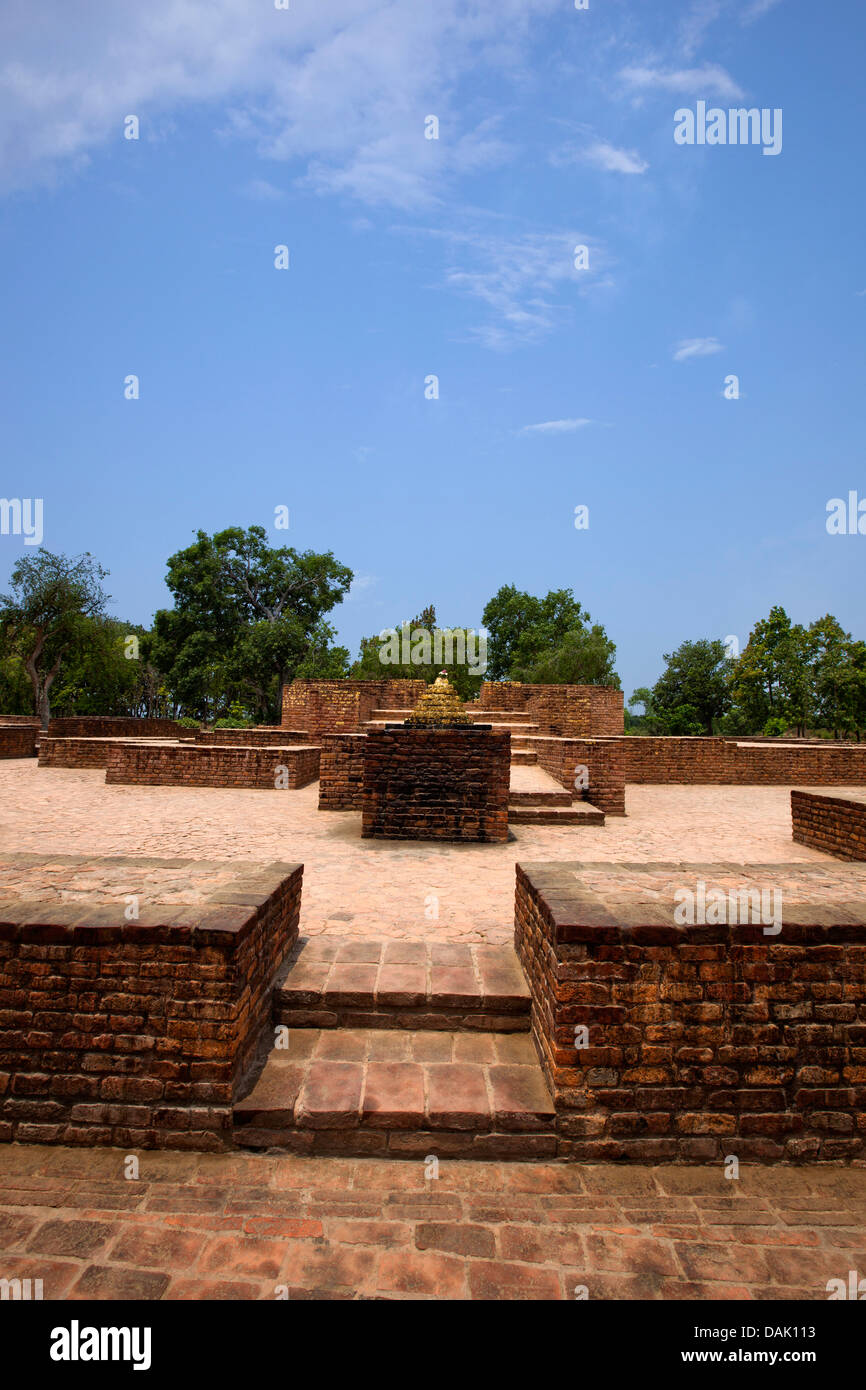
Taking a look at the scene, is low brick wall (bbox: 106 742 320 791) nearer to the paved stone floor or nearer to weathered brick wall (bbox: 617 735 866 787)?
the paved stone floor

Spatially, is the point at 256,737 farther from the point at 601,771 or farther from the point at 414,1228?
the point at 414,1228

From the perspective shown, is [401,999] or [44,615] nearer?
[401,999]

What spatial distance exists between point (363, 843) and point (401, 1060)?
3.50m

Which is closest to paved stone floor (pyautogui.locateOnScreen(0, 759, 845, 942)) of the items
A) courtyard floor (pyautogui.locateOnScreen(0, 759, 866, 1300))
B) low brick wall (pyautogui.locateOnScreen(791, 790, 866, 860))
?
low brick wall (pyautogui.locateOnScreen(791, 790, 866, 860))

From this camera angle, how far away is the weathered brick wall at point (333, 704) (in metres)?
14.3

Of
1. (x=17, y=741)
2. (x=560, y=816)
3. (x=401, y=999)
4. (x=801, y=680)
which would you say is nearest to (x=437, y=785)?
(x=560, y=816)

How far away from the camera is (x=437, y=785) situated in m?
6.62

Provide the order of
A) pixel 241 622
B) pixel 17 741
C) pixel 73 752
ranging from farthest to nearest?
pixel 241 622 → pixel 17 741 → pixel 73 752

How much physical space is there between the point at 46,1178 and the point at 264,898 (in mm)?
1166

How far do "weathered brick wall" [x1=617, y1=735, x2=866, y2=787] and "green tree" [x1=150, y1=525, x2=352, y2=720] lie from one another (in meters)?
17.7

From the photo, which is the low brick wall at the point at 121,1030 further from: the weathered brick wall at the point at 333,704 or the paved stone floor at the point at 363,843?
the weathered brick wall at the point at 333,704

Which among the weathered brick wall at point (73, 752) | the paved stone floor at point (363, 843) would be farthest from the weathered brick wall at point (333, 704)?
the paved stone floor at point (363, 843)

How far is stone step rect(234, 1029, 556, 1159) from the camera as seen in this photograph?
2500 mm

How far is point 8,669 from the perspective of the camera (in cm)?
2475
